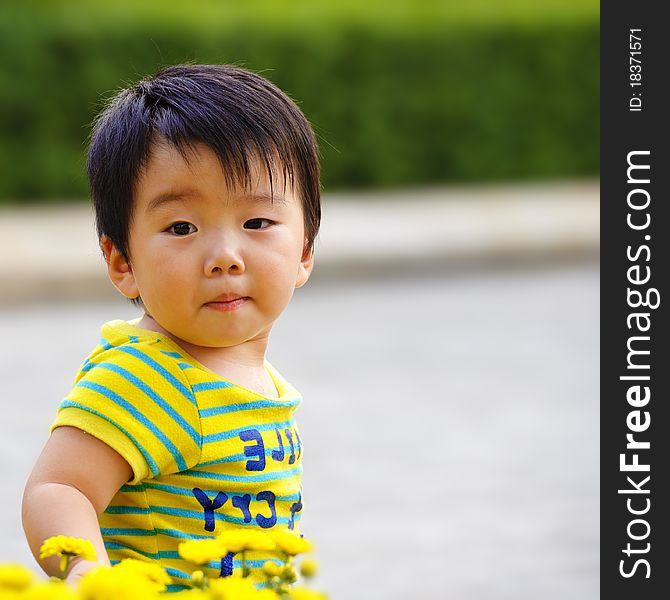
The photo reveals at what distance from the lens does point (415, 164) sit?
13.0 metres

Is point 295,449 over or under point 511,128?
under

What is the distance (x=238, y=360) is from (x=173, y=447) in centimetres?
22

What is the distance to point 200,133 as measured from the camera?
5.80 ft

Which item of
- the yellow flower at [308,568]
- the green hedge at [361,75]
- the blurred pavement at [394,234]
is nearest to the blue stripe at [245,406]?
the yellow flower at [308,568]

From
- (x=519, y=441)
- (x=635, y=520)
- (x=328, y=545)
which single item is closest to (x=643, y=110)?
(x=635, y=520)

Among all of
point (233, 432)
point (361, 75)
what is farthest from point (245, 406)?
point (361, 75)

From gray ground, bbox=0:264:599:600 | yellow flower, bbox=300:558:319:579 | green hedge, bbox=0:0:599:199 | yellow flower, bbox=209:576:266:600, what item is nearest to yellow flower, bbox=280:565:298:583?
yellow flower, bbox=300:558:319:579

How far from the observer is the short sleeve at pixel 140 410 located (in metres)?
1.69

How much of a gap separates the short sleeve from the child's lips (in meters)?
0.09

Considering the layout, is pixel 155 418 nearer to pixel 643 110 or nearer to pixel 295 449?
pixel 295 449

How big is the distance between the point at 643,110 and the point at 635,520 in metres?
1.16

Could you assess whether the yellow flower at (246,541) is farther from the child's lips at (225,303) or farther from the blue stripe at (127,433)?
the child's lips at (225,303)

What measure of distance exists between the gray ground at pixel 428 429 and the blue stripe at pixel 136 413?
210 cm

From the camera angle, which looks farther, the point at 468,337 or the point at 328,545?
the point at 468,337
